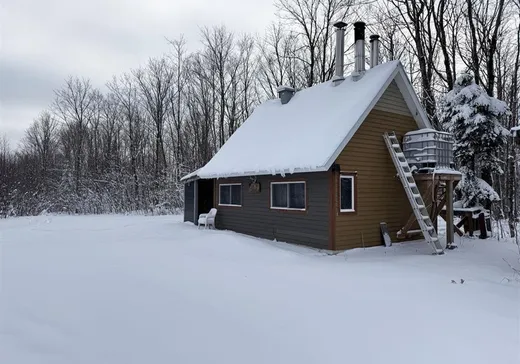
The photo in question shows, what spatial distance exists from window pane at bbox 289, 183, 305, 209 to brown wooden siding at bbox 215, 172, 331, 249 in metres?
0.18

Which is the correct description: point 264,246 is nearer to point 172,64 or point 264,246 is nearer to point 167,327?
point 167,327

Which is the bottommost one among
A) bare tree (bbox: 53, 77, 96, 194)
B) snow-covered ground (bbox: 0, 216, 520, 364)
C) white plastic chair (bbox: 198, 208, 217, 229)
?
snow-covered ground (bbox: 0, 216, 520, 364)

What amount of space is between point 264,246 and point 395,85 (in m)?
6.11

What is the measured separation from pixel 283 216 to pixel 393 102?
465 cm

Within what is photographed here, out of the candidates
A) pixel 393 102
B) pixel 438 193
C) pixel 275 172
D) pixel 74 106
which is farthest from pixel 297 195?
pixel 74 106

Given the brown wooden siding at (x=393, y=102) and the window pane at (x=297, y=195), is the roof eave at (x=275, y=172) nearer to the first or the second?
the window pane at (x=297, y=195)

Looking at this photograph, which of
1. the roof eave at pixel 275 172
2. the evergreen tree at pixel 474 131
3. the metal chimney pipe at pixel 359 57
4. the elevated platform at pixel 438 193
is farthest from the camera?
the evergreen tree at pixel 474 131

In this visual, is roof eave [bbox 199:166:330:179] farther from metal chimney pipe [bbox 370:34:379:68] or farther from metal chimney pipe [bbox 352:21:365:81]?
metal chimney pipe [bbox 370:34:379:68]

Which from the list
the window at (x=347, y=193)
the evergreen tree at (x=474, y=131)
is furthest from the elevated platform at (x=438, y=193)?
the evergreen tree at (x=474, y=131)

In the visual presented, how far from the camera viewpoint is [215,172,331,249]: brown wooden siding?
9.26m

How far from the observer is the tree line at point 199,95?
16.7 metres

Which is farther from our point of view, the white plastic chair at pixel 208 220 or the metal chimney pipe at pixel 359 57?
the white plastic chair at pixel 208 220

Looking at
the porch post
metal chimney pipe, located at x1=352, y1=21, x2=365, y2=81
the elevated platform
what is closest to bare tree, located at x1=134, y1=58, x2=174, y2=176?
the porch post

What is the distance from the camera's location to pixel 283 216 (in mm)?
10469
